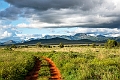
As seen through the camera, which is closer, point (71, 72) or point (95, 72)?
point (95, 72)

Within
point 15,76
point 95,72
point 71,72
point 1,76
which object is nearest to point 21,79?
point 15,76

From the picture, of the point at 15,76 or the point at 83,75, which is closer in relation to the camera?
the point at 83,75

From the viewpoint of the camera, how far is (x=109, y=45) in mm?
95750

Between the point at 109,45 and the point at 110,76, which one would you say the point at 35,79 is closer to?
the point at 110,76

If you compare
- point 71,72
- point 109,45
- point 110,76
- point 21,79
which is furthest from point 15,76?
point 109,45

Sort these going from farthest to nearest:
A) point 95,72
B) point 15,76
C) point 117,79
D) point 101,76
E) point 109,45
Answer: point 109,45 < point 15,76 < point 95,72 < point 101,76 < point 117,79

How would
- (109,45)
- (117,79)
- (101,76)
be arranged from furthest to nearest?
(109,45) < (101,76) < (117,79)

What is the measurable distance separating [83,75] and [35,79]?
4400 millimetres

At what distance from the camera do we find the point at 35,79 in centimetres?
2008

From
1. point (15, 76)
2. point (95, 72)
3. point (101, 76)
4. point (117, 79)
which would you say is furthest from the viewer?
point (15, 76)

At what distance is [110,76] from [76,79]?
2.83 meters

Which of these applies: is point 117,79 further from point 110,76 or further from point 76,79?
point 76,79

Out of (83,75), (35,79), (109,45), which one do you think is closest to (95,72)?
(83,75)

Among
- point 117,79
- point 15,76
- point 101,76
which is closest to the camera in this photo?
point 117,79
